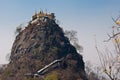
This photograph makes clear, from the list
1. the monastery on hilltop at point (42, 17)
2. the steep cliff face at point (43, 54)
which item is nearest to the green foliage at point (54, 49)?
the steep cliff face at point (43, 54)

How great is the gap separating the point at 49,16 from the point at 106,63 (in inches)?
2465

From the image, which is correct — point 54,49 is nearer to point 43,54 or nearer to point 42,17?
point 43,54

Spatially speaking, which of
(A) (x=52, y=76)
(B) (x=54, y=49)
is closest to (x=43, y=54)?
(B) (x=54, y=49)

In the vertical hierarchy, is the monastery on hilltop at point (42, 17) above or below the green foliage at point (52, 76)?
above

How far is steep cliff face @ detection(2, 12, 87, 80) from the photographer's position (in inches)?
2405

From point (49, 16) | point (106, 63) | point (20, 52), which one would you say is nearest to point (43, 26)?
point (49, 16)

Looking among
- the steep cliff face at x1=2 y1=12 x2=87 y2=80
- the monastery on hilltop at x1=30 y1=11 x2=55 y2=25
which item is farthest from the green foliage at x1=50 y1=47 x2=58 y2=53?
the monastery on hilltop at x1=30 y1=11 x2=55 y2=25

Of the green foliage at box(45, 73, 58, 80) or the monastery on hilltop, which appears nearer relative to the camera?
the green foliage at box(45, 73, 58, 80)

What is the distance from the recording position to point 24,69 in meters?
62.1

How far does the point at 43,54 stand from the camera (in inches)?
2576

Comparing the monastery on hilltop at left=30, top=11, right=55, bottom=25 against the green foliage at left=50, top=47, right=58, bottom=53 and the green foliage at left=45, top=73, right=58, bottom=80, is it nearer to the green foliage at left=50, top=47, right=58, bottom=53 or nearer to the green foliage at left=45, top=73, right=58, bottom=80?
the green foliage at left=50, top=47, right=58, bottom=53

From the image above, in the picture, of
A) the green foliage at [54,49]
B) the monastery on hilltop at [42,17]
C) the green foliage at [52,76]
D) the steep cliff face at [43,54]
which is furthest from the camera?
the monastery on hilltop at [42,17]

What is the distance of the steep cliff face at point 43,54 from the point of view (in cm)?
6108

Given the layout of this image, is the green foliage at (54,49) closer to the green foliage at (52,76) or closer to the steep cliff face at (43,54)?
the steep cliff face at (43,54)
